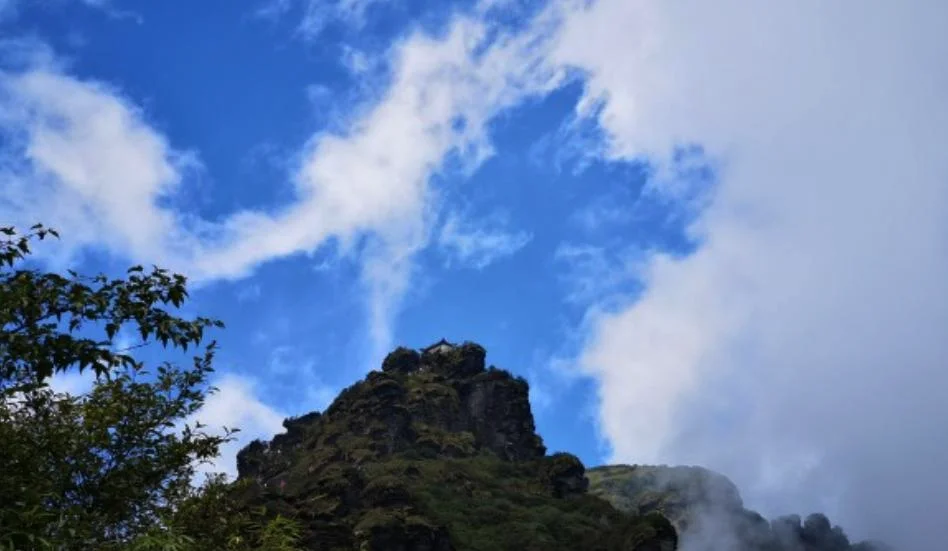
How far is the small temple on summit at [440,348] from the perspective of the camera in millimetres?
163663

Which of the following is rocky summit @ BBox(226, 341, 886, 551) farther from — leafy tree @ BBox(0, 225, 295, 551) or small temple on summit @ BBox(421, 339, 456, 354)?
leafy tree @ BBox(0, 225, 295, 551)

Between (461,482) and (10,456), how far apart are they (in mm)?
108047

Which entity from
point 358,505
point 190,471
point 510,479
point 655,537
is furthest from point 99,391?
point 510,479

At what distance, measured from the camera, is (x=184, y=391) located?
53.9 feet

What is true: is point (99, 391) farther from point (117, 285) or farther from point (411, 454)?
point (411, 454)

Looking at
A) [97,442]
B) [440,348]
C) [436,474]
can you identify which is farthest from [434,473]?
[97,442]

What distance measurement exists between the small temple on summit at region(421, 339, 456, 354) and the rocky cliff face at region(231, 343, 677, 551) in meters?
0.65

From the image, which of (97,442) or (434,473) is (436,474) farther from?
(97,442)

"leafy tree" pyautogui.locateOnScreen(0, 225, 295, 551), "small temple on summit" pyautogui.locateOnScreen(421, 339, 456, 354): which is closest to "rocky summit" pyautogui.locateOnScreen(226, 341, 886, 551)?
"small temple on summit" pyautogui.locateOnScreen(421, 339, 456, 354)

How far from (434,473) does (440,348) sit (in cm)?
4764

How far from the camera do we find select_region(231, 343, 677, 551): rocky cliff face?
279ft

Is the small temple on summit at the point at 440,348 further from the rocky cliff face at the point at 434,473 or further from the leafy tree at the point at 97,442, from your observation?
the leafy tree at the point at 97,442

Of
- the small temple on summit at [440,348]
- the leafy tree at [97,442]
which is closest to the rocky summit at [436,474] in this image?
the small temple on summit at [440,348]

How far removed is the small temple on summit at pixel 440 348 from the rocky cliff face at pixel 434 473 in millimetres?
653
